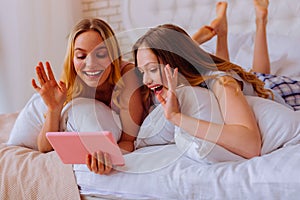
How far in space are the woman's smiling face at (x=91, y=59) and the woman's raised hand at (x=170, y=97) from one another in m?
0.25

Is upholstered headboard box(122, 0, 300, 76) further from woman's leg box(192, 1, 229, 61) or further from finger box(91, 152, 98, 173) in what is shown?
finger box(91, 152, 98, 173)

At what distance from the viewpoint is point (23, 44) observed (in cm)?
264

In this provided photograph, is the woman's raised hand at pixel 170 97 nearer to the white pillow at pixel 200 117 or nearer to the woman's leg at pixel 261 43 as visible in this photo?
the white pillow at pixel 200 117

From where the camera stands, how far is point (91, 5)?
2.97m

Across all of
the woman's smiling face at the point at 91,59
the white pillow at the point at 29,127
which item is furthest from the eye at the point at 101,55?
the white pillow at the point at 29,127

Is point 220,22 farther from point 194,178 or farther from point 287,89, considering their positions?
point 194,178

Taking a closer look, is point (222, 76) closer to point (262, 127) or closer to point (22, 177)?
point (262, 127)

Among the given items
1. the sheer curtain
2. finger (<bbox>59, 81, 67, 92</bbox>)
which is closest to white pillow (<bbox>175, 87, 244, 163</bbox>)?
Answer: finger (<bbox>59, 81, 67, 92</bbox>)

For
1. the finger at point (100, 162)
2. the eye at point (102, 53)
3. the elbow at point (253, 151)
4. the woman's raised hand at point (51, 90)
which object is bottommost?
the finger at point (100, 162)

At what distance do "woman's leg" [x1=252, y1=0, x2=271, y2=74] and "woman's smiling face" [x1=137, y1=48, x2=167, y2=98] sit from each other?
0.87m

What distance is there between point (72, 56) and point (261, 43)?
95 centimetres

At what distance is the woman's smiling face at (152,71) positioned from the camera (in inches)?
41.5

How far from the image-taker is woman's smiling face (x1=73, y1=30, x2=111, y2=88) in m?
1.20

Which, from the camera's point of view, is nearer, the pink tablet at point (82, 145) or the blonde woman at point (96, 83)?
the pink tablet at point (82, 145)
